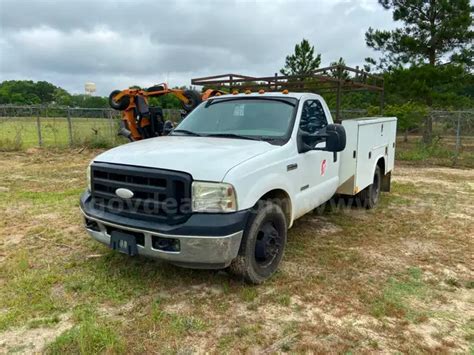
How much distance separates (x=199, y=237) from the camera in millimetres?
3047

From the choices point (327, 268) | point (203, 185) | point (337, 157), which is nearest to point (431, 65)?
point (337, 157)

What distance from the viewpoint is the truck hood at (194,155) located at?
3088 millimetres

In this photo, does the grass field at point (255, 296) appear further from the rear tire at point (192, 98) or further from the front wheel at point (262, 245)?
the rear tire at point (192, 98)

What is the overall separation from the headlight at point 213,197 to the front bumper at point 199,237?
58 mm

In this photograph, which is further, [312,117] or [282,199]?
[312,117]

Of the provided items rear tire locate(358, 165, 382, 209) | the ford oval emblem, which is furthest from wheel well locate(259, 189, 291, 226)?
rear tire locate(358, 165, 382, 209)

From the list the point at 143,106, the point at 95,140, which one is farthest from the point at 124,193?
the point at 95,140

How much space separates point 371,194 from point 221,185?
425cm

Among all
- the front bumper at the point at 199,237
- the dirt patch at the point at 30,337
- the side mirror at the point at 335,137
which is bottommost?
the dirt patch at the point at 30,337

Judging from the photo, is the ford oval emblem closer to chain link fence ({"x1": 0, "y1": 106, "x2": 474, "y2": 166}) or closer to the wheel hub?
the wheel hub

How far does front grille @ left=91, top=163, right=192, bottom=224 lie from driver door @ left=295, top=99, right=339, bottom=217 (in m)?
1.50

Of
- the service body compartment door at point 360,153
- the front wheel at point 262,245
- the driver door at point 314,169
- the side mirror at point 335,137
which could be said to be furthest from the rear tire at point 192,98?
the front wheel at point 262,245

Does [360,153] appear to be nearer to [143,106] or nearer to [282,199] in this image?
[282,199]

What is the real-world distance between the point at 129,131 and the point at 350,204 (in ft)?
14.6
